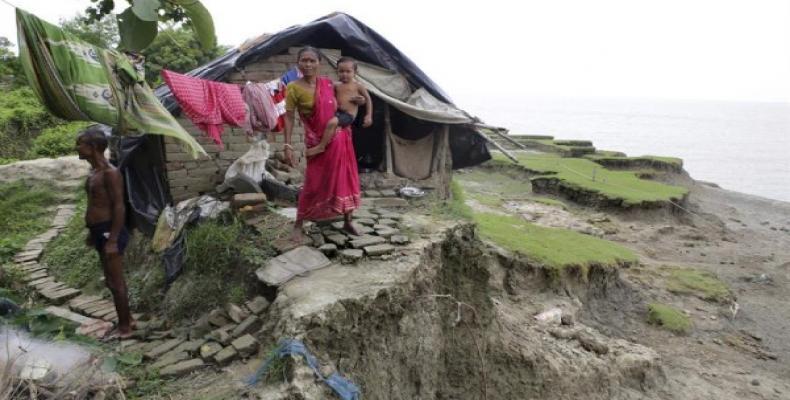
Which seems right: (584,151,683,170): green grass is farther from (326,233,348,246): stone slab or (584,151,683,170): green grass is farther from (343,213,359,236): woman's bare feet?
(326,233,348,246): stone slab

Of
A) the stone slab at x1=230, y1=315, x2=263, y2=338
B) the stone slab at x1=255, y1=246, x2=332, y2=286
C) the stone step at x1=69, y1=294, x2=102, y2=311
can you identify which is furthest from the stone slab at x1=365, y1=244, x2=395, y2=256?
the stone step at x1=69, y1=294, x2=102, y2=311

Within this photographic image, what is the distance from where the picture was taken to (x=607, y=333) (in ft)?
24.1

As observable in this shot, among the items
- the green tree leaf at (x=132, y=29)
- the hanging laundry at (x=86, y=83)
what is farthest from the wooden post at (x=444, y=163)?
the green tree leaf at (x=132, y=29)

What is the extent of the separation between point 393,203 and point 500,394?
2.58 m

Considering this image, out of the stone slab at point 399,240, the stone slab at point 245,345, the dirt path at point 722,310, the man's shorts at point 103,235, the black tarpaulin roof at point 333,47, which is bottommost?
the dirt path at point 722,310

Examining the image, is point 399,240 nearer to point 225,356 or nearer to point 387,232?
point 387,232

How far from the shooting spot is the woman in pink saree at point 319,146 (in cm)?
416

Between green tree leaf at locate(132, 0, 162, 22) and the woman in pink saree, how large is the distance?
9.43 ft

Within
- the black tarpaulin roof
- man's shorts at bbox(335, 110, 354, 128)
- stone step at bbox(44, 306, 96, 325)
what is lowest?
stone step at bbox(44, 306, 96, 325)

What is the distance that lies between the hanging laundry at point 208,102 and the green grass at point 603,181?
1185 centimetres

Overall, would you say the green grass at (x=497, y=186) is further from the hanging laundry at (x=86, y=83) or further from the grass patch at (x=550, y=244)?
the hanging laundry at (x=86, y=83)

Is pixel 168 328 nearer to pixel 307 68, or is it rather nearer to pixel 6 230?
pixel 307 68

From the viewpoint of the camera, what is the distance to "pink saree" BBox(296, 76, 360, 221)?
13.8 feet

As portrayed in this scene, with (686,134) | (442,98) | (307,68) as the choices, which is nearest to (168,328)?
(307,68)
